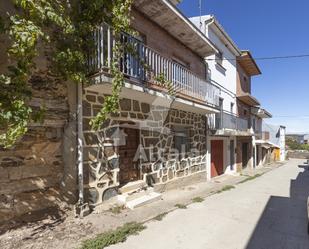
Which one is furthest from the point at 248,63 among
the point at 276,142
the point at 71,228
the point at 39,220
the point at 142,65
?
the point at 276,142

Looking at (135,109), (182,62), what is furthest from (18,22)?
(182,62)

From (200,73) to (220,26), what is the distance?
3886 mm

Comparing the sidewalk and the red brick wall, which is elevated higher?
the red brick wall

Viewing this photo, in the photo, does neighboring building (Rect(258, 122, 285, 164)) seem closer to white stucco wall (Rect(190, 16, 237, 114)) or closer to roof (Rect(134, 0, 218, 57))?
white stucco wall (Rect(190, 16, 237, 114))

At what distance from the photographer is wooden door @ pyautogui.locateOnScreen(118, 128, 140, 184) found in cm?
767

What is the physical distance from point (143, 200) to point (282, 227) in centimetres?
350

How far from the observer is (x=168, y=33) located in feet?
32.4

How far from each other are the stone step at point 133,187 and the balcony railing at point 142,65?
301 centimetres

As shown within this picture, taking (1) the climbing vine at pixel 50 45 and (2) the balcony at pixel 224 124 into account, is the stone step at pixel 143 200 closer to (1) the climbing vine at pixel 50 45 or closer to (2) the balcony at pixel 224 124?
(1) the climbing vine at pixel 50 45

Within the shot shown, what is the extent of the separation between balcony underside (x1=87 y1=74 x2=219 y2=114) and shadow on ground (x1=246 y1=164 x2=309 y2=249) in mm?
4181

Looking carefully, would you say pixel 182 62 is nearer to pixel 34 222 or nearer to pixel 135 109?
pixel 135 109

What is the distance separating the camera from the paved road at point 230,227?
4.76 meters

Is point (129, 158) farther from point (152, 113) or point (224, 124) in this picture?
point (224, 124)

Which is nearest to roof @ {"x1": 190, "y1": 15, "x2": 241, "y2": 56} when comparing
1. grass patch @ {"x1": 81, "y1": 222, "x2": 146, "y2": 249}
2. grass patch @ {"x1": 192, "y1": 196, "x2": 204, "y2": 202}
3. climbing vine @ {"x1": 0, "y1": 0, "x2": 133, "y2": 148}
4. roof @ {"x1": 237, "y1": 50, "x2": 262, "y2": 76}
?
roof @ {"x1": 237, "y1": 50, "x2": 262, "y2": 76}
